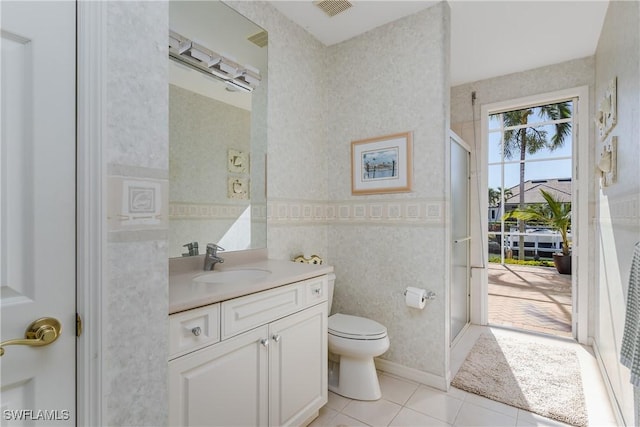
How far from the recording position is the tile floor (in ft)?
5.83

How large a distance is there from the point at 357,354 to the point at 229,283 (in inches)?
40.2

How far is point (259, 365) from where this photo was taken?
4.52ft

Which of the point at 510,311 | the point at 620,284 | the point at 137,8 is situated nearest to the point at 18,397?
the point at 137,8

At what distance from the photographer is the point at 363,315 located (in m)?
2.46

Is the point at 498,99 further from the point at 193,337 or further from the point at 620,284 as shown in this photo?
the point at 193,337

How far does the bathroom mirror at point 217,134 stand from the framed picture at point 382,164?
777mm

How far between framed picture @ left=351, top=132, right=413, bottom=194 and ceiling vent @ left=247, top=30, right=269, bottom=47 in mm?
962

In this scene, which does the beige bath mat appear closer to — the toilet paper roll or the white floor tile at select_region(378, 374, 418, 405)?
the white floor tile at select_region(378, 374, 418, 405)

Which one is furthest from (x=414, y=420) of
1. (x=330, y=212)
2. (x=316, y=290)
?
(x=330, y=212)

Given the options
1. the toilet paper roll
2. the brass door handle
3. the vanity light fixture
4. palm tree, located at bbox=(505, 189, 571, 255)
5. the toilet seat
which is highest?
the vanity light fixture

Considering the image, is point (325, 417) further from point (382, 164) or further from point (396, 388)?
point (382, 164)

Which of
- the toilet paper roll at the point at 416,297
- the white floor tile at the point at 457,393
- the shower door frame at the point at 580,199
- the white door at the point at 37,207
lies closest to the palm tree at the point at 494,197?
the shower door frame at the point at 580,199

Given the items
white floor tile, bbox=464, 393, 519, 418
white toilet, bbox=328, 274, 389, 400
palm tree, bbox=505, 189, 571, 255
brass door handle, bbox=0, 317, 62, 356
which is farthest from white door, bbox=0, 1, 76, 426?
palm tree, bbox=505, 189, 571, 255

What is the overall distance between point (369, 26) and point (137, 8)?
6.42ft
